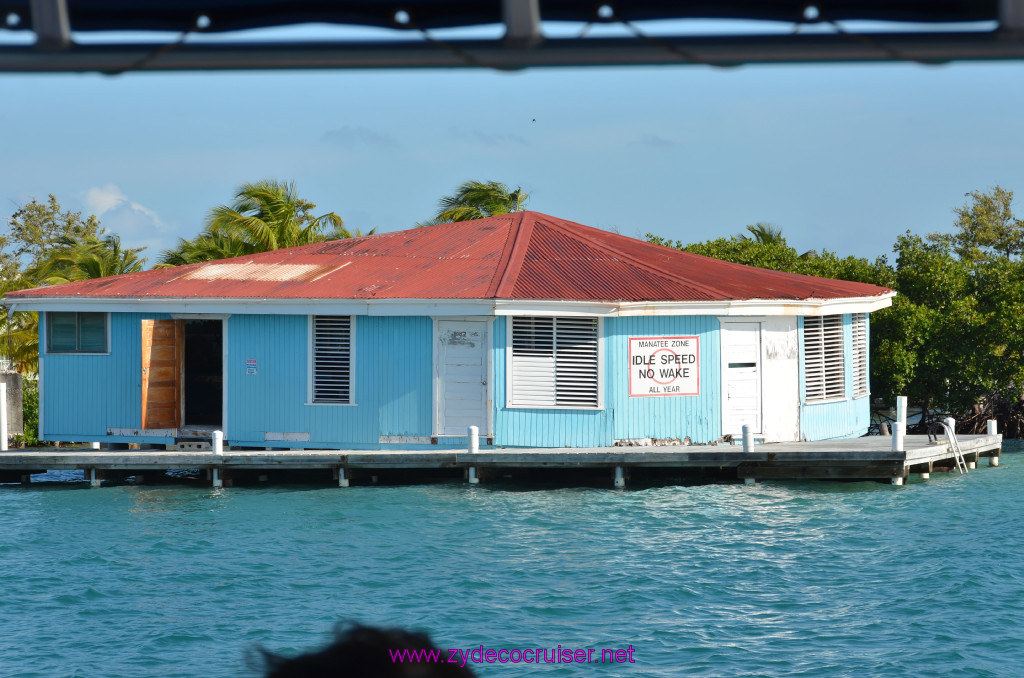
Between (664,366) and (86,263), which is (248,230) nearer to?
(86,263)

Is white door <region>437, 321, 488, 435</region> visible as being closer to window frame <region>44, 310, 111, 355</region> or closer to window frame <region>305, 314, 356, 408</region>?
window frame <region>305, 314, 356, 408</region>

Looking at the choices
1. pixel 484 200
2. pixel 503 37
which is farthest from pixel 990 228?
pixel 503 37

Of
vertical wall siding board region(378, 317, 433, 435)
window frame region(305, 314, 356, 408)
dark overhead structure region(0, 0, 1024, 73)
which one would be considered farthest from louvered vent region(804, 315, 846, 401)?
dark overhead structure region(0, 0, 1024, 73)

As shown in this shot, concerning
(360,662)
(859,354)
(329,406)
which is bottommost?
(360,662)

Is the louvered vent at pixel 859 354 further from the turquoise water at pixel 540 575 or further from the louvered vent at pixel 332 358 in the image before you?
the louvered vent at pixel 332 358

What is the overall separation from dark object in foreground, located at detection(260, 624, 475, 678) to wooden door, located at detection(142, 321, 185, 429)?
21339 mm

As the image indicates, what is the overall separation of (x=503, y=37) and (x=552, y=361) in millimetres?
17676

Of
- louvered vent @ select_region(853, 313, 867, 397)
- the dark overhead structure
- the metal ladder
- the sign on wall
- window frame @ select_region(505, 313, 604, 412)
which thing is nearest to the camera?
the dark overhead structure

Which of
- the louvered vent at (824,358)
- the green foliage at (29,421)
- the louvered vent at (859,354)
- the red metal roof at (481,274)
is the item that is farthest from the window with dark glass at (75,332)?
the louvered vent at (859,354)

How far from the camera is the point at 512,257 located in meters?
23.3

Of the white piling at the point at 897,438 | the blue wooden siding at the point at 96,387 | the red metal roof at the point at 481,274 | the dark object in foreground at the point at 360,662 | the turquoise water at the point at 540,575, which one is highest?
the red metal roof at the point at 481,274

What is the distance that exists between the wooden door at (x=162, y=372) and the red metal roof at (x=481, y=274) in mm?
757

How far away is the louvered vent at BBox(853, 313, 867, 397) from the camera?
24.0 m

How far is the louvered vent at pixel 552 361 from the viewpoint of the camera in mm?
21062
